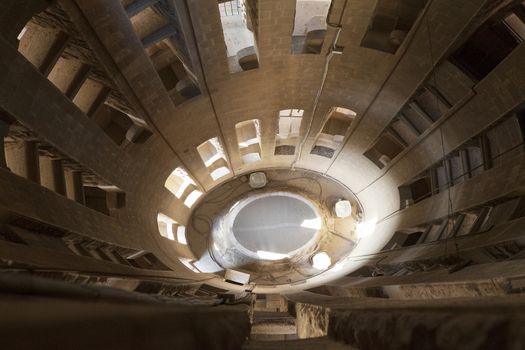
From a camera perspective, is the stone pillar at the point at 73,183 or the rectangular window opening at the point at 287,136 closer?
the stone pillar at the point at 73,183

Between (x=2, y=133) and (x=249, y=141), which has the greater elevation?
(x=249, y=141)

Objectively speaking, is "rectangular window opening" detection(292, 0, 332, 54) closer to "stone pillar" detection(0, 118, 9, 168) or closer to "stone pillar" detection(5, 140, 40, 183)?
"stone pillar" detection(5, 140, 40, 183)

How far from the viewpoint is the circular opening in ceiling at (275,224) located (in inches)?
Result: 552

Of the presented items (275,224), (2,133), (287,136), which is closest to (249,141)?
(287,136)

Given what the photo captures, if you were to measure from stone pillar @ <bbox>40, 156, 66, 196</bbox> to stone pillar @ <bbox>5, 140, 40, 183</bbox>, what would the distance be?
555 mm

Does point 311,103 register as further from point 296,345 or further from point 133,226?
point 296,345

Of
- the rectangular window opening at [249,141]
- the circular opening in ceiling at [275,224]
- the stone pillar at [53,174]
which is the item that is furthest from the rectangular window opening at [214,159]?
the stone pillar at [53,174]

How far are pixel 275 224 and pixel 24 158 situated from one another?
9323 millimetres

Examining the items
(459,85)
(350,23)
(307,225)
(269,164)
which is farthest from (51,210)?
(307,225)

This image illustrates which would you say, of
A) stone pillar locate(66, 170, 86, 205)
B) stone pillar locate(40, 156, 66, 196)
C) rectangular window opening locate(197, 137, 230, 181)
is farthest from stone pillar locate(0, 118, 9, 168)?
rectangular window opening locate(197, 137, 230, 181)

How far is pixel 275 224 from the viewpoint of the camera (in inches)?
561

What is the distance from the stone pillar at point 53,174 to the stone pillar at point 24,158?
56 cm

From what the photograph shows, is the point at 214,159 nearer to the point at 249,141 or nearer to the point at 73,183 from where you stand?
the point at 249,141

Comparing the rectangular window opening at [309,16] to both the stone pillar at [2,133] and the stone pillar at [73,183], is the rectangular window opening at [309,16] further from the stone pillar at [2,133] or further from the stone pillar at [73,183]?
the stone pillar at [2,133]
